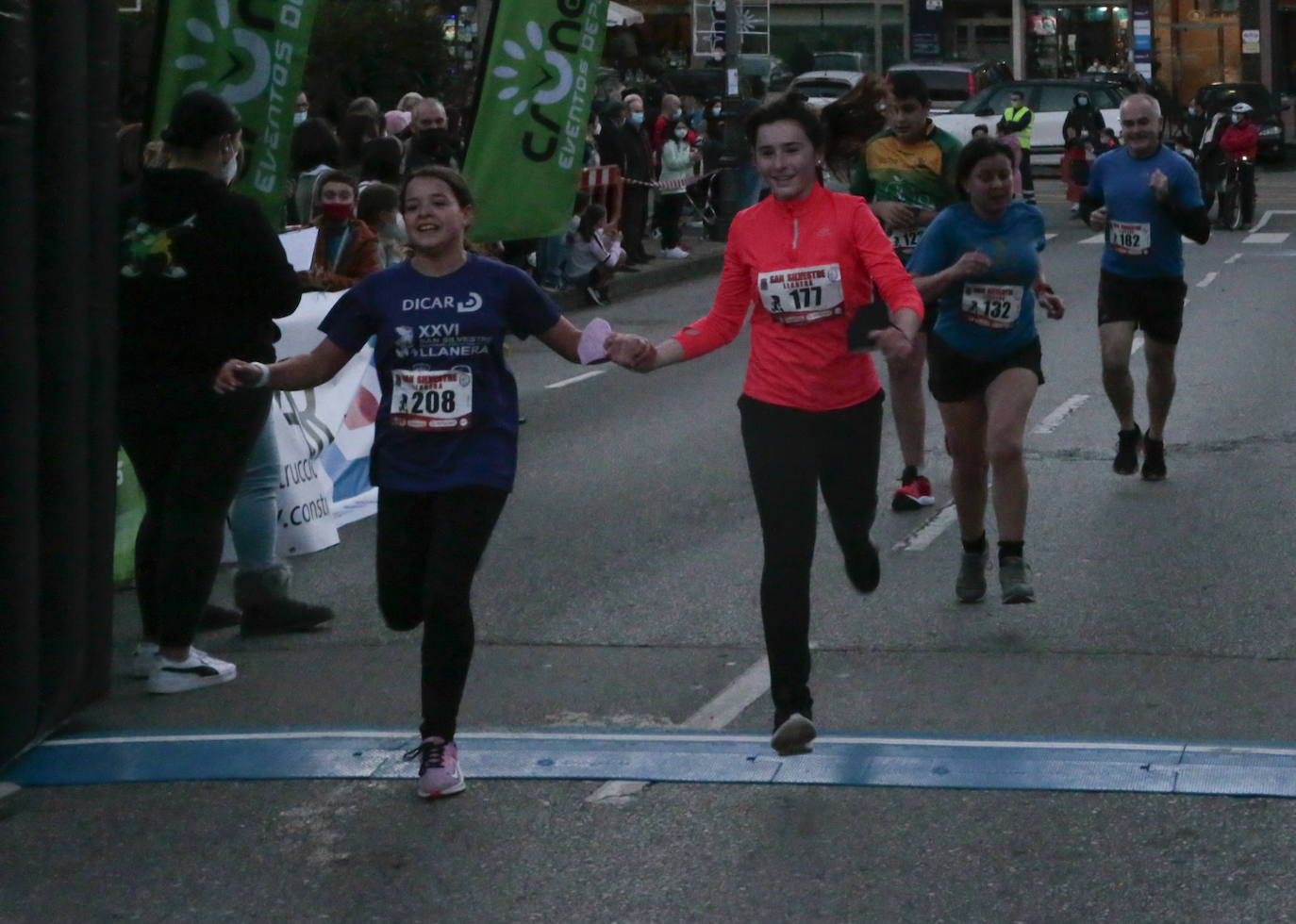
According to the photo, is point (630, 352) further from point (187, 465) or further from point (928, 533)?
point (928, 533)

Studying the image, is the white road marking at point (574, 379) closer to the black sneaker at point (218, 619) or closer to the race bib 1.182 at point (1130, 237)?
the race bib 1.182 at point (1130, 237)

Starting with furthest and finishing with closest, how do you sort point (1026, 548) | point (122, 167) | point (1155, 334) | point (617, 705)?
1. point (1155, 334)
2. point (1026, 548)
3. point (122, 167)
4. point (617, 705)

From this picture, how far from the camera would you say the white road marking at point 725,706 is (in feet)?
17.9

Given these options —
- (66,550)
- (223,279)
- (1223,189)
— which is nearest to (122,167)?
(223,279)

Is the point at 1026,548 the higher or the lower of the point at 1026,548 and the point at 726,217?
the lower

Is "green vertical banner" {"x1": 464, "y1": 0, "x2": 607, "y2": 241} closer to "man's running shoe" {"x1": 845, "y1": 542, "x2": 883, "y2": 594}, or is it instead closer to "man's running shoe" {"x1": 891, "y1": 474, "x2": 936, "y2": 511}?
"man's running shoe" {"x1": 891, "y1": 474, "x2": 936, "y2": 511}

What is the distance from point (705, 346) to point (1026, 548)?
330 centimetres

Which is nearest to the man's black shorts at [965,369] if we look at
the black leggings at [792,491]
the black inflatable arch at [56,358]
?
the black leggings at [792,491]

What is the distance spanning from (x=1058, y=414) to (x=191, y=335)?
718 cm

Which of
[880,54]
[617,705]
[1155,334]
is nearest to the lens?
[617,705]

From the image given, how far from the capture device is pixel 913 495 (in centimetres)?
956

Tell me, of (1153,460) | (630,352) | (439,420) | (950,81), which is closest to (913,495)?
(1153,460)

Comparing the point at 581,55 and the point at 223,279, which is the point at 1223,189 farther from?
the point at 223,279

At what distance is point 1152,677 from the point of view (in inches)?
256
